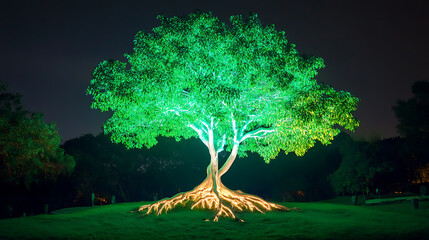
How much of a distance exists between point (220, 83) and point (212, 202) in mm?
6848

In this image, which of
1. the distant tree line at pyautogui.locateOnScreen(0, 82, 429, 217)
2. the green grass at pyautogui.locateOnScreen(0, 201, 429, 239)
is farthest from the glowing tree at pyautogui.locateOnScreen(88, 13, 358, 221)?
the distant tree line at pyautogui.locateOnScreen(0, 82, 429, 217)

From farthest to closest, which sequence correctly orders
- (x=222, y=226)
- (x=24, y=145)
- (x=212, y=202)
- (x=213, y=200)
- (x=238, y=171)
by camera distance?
(x=238, y=171) < (x=24, y=145) < (x=213, y=200) < (x=212, y=202) < (x=222, y=226)

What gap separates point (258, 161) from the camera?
50.1 metres

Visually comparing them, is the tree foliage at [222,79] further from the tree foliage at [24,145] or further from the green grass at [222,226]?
the tree foliage at [24,145]

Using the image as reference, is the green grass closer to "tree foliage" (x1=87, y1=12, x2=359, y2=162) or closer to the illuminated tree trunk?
the illuminated tree trunk

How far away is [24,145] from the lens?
2886cm

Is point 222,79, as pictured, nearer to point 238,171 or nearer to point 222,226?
point 222,226

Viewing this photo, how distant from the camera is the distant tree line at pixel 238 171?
38.0 metres

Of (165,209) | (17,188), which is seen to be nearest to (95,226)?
(165,209)

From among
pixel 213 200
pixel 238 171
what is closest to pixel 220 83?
pixel 213 200

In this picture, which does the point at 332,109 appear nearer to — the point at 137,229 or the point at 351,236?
A: the point at 351,236

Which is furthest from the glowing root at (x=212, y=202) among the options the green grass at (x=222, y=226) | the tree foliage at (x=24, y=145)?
the tree foliage at (x=24, y=145)

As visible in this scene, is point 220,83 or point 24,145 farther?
point 24,145

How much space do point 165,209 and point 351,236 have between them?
1059 cm
